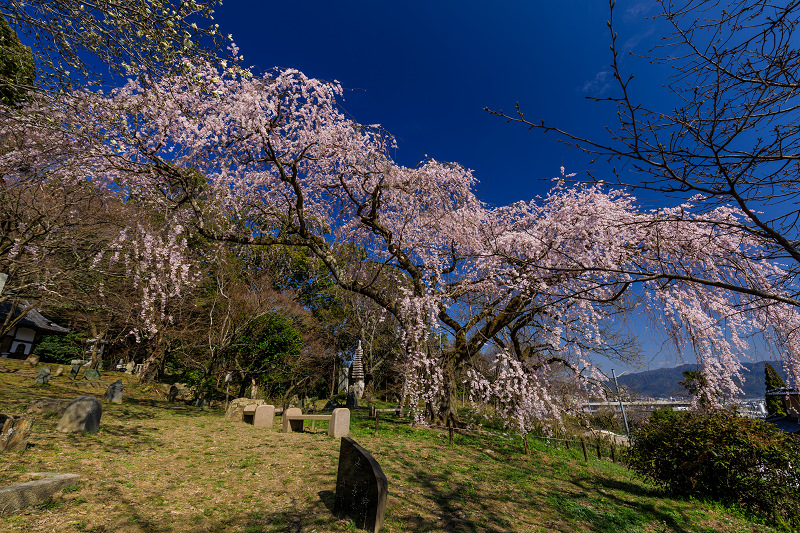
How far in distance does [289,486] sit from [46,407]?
22.9 feet

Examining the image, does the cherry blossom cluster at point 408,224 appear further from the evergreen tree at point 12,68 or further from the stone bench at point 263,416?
the stone bench at point 263,416

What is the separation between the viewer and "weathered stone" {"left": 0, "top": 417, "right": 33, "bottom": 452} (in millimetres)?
5258

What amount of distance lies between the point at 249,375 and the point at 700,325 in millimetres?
17717

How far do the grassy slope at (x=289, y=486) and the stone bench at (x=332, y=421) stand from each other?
41cm

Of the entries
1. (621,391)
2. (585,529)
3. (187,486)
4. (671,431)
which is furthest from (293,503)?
(621,391)

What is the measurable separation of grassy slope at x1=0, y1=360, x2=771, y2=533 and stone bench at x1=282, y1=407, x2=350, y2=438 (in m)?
0.41

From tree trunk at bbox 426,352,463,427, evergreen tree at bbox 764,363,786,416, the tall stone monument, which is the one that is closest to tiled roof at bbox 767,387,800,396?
tree trunk at bbox 426,352,463,427

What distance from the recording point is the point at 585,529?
5113 millimetres

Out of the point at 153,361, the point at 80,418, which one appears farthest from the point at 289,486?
the point at 153,361

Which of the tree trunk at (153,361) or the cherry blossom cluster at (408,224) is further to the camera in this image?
the tree trunk at (153,361)

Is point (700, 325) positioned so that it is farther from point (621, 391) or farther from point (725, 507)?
point (621, 391)

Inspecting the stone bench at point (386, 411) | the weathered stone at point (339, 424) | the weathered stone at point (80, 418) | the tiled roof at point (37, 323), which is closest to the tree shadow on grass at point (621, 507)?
the weathered stone at point (339, 424)

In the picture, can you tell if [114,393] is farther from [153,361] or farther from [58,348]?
[58,348]

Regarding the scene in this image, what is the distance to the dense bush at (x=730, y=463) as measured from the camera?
6.55 meters
